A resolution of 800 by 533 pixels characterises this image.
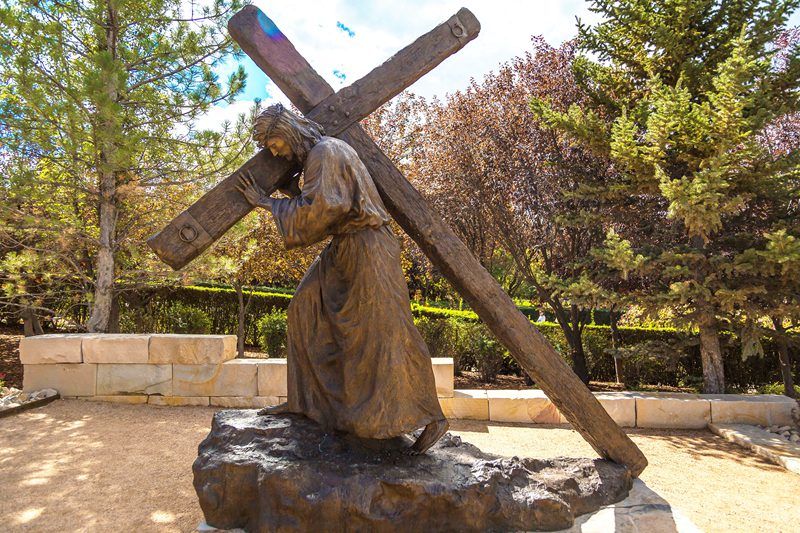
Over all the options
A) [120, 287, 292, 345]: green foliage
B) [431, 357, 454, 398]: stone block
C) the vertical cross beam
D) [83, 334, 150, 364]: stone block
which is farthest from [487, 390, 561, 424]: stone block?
[120, 287, 292, 345]: green foliage

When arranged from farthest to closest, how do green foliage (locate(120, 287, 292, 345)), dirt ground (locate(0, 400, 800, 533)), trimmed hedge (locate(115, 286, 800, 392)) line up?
green foliage (locate(120, 287, 292, 345)) → trimmed hedge (locate(115, 286, 800, 392)) → dirt ground (locate(0, 400, 800, 533))

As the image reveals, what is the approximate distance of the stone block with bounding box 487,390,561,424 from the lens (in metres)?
6.91

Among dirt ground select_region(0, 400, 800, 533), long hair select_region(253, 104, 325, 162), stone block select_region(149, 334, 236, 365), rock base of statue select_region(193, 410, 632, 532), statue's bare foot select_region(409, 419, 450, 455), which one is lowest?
dirt ground select_region(0, 400, 800, 533)

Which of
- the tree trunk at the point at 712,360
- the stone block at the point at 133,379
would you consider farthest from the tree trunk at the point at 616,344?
the stone block at the point at 133,379

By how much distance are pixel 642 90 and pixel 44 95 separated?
8319 millimetres

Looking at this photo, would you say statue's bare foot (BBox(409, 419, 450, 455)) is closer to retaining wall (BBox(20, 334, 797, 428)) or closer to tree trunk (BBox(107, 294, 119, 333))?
retaining wall (BBox(20, 334, 797, 428))

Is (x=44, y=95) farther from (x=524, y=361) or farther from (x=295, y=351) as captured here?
(x=524, y=361)

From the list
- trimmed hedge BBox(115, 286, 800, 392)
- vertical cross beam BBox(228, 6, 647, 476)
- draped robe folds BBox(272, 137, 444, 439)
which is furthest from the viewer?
trimmed hedge BBox(115, 286, 800, 392)

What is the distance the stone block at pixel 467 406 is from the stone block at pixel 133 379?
12.1 ft

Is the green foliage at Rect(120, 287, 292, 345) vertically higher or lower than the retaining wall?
higher

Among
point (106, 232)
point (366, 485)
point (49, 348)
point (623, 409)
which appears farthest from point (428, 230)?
point (106, 232)

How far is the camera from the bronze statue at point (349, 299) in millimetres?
2797

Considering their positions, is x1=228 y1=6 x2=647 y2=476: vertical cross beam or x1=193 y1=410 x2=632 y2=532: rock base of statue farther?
x1=228 y1=6 x2=647 y2=476: vertical cross beam

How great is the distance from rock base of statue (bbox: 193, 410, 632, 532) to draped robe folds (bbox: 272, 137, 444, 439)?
0.68 feet
